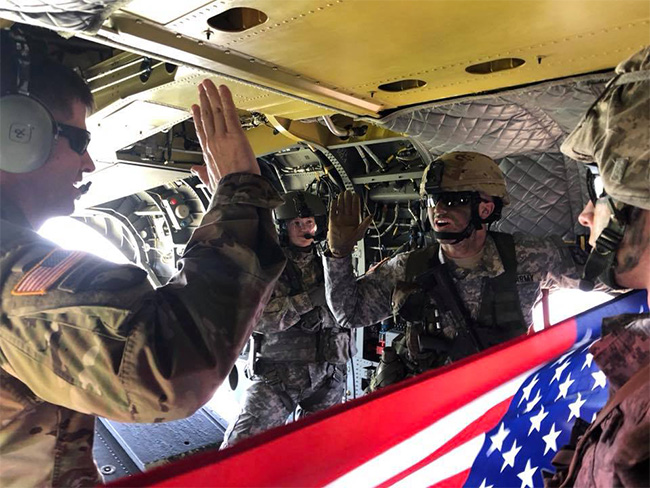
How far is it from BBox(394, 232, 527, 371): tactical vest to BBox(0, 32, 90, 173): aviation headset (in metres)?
1.97

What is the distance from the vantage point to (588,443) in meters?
1.15

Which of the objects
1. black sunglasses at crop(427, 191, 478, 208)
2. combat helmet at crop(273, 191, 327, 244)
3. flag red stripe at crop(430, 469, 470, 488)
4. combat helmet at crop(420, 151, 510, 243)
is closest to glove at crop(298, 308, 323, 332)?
combat helmet at crop(273, 191, 327, 244)

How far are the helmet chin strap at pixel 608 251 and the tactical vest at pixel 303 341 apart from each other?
2633mm

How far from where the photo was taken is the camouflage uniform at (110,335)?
0.90m

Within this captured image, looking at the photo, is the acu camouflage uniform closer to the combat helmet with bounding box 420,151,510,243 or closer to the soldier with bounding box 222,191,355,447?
the combat helmet with bounding box 420,151,510,243

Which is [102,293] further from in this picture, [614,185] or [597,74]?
[597,74]

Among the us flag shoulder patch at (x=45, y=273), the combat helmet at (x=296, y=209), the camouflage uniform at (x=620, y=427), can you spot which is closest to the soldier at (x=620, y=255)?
the camouflage uniform at (x=620, y=427)

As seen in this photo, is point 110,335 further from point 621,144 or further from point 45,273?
point 621,144

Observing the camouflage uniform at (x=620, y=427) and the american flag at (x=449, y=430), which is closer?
the camouflage uniform at (x=620, y=427)

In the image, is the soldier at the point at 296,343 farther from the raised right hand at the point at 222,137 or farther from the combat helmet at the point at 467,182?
the raised right hand at the point at 222,137

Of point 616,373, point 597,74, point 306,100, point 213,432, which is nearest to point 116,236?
point 213,432

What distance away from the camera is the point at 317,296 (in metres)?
3.78

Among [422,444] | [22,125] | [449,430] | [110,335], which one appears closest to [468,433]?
[449,430]

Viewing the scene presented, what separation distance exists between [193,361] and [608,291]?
2.69m
